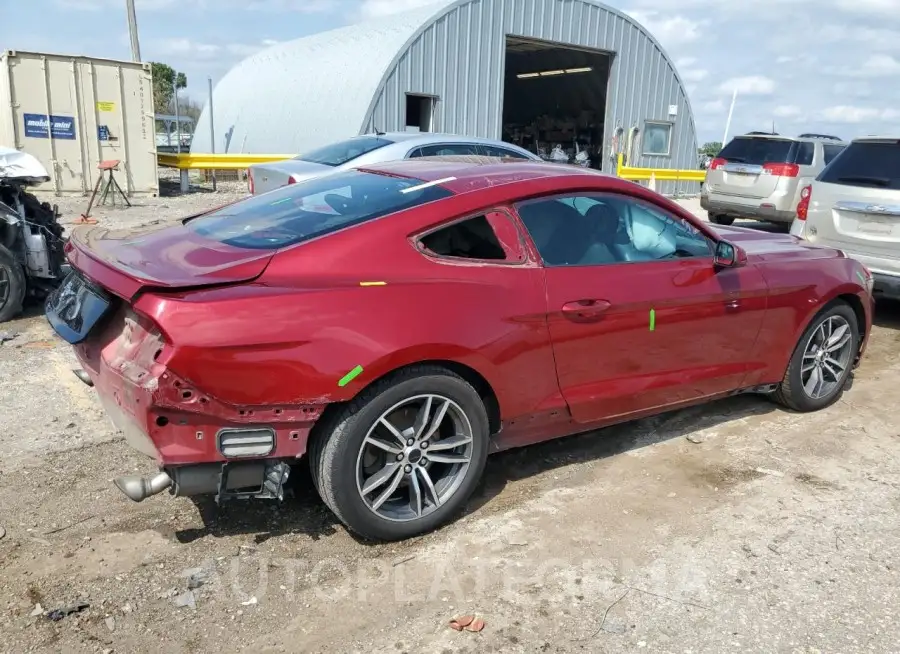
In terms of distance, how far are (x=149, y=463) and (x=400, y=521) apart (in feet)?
5.10

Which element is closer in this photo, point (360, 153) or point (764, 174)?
point (360, 153)

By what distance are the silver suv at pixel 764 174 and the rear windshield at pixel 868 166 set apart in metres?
4.93

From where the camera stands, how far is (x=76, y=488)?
3660mm

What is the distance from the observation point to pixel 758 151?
12.6 m

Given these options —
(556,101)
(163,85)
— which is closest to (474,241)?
(556,101)

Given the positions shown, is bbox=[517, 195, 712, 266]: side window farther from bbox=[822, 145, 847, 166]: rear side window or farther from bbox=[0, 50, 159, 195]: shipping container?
bbox=[0, 50, 159, 195]: shipping container

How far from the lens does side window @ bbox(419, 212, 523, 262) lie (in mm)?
3283

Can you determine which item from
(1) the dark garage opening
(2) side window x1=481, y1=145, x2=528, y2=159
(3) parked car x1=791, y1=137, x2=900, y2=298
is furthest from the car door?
(1) the dark garage opening

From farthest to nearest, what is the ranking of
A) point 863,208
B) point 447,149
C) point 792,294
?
point 447,149, point 863,208, point 792,294

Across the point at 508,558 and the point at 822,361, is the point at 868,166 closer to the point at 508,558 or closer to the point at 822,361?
the point at 822,361

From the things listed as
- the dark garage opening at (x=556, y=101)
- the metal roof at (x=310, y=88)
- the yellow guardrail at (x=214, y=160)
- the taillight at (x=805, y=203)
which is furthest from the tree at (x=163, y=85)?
the taillight at (x=805, y=203)

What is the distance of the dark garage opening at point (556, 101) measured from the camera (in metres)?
24.7

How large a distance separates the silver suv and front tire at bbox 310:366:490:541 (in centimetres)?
1052

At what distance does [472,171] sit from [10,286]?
4.77 meters
